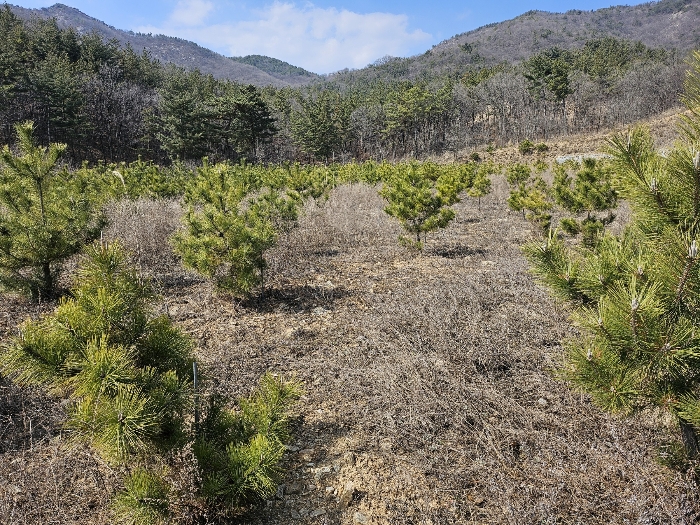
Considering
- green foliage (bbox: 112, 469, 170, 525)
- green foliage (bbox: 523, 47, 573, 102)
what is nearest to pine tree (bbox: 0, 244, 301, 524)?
green foliage (bbox: 112, 469, 170, 525)

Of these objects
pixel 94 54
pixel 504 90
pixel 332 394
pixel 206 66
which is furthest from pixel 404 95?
pixel 206 66

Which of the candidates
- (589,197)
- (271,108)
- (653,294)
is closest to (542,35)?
(271,108)

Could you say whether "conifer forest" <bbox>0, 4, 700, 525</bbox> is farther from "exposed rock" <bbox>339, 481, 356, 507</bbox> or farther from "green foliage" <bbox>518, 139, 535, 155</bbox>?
"green foliage" <bbox>518, 139, 535, 155</bbox>

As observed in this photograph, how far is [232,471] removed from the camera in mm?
2082

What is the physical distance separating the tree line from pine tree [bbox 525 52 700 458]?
35.1 m

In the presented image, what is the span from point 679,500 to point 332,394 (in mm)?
2304

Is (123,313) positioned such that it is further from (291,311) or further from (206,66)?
(206,66)

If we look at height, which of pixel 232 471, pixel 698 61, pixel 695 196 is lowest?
pixel 232 471

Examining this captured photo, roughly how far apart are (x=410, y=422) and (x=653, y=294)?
192 centimetres

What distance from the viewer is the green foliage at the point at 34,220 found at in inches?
180

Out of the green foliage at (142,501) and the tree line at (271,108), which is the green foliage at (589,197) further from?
the tree line at (271,108)

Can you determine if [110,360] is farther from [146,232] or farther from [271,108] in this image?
[271,108]

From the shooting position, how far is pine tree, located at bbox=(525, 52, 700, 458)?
159 centimetres

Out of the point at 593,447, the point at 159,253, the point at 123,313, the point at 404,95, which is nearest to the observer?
the point at 123,313
